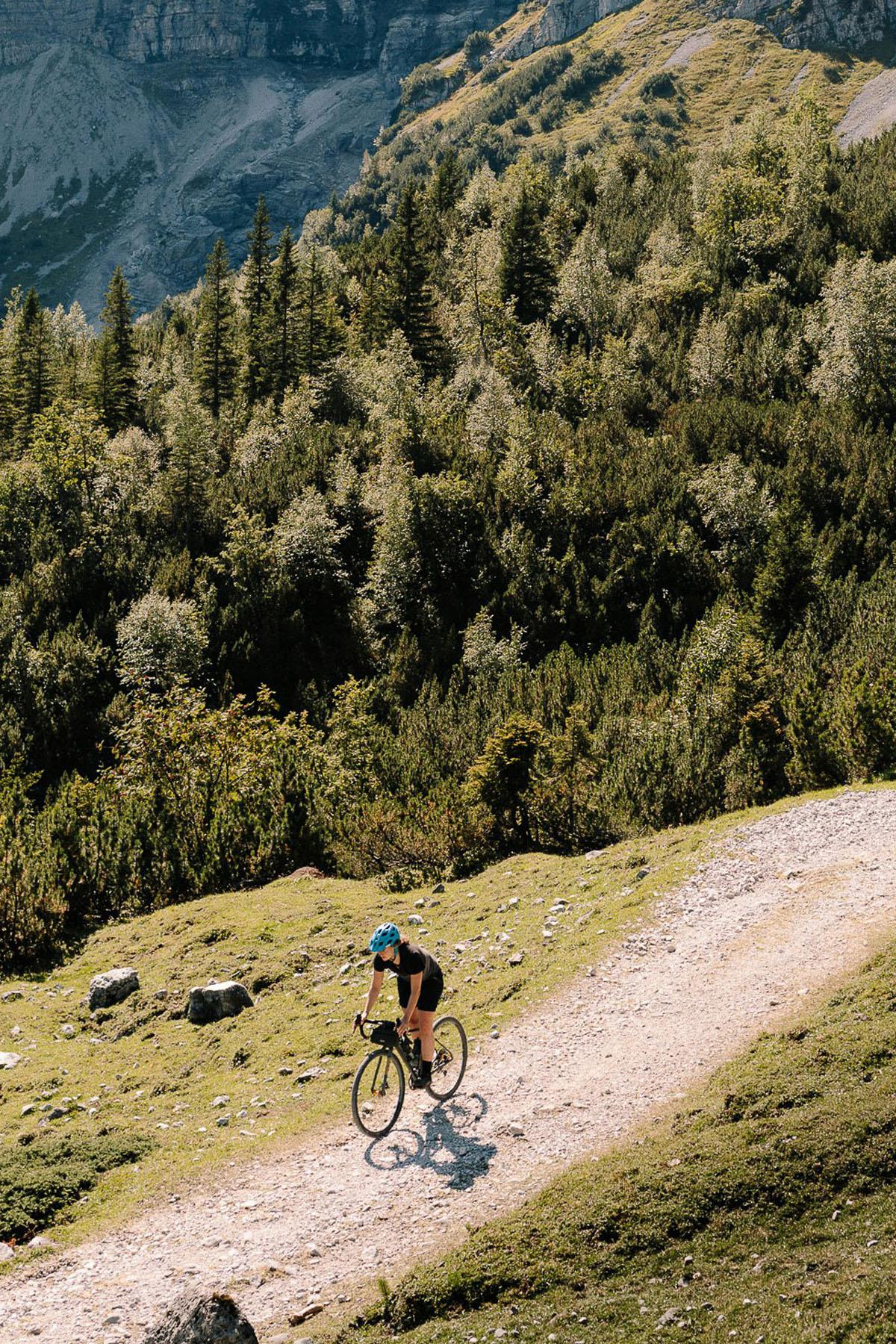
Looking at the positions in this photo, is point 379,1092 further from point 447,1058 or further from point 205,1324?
point 205,1324

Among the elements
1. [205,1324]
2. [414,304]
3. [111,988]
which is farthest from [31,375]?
[205,1324]

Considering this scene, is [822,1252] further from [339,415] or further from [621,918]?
[339,415]

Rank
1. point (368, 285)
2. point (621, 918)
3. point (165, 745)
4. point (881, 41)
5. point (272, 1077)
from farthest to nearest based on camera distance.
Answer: point (881, 41) < point (368, 285) < point (165, 745) < point (621, 918) < point (272, 1077)

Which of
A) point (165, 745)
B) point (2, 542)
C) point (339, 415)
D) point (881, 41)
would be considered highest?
point (881, 41)

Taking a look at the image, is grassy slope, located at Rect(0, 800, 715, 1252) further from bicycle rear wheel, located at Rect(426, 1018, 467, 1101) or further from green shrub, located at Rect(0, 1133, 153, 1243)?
bicycle rear wheel, located at Rect(426, 1018, 467, 1101)

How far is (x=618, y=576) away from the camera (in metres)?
46.4

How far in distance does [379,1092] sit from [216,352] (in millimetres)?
73296

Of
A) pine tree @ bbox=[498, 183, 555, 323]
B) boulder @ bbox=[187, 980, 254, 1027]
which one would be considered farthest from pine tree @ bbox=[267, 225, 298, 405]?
boulder @ bbox=[187, 980, 254, 1027]

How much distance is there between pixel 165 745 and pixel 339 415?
44.4 metres

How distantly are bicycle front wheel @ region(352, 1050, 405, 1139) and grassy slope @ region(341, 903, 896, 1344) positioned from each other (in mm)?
2437

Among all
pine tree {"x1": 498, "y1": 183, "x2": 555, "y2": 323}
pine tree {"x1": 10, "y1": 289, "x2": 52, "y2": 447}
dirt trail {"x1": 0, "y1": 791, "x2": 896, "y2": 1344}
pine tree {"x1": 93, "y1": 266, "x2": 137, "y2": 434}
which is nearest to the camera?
dirt trail {"x1": 0, "y1": 791, "x2": 896, "y2": 1344}

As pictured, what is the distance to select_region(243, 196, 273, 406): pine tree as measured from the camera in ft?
253

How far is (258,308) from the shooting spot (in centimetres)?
8156

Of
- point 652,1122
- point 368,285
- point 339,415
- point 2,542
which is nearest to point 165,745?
point 652,1122
